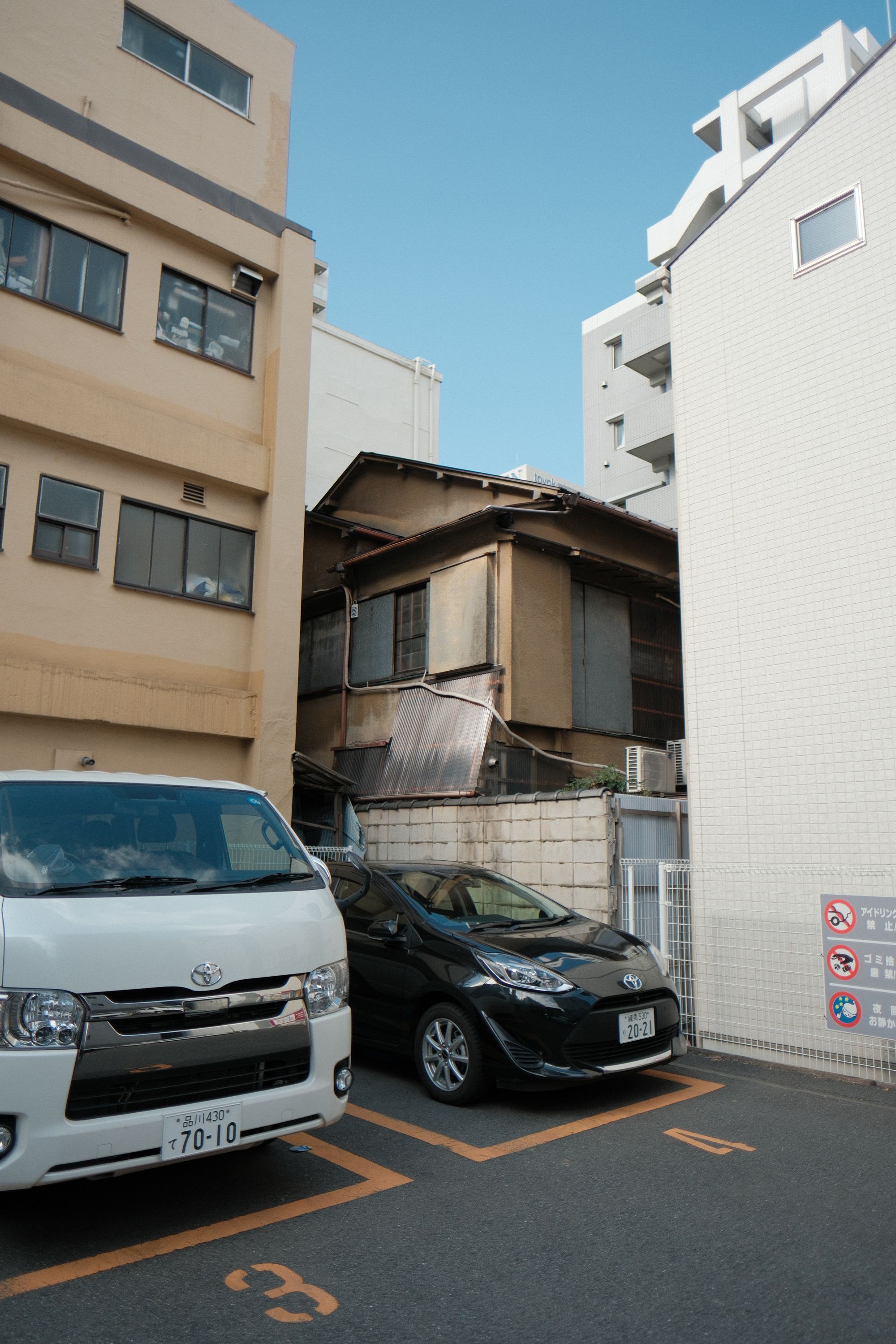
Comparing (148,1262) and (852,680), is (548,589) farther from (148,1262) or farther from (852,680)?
(148,1262)

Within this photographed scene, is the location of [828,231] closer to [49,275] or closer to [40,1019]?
[49,275]

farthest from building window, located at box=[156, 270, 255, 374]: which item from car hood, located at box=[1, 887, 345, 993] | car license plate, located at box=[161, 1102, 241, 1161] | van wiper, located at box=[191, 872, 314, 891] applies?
car license plate, located at box=[161, 1102, 241, 1161]

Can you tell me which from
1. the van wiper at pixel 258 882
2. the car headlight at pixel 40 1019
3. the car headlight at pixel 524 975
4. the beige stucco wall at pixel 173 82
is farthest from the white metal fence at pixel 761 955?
the beige stucco wall at pixel 173 82

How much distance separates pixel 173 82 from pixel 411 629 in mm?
7782

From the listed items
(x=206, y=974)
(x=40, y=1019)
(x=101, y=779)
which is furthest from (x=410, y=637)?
(x=40, y=1019)

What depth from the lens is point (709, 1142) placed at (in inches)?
212

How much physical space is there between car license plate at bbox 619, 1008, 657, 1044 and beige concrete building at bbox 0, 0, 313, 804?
20.3 feet

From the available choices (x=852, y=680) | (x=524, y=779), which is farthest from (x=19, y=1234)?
(x=524, y=779)

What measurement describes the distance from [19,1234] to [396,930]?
122 inches

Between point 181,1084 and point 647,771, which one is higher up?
point 647,771

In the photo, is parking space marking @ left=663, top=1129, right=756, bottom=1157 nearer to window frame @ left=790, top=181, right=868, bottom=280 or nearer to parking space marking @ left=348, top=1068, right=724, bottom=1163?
parking space marking @ left=348, top=1068, right=724, bottom=1163

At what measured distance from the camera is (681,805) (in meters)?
9.59

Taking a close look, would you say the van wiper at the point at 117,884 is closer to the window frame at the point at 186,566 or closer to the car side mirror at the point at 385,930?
the car side mirror at the point at 385,930

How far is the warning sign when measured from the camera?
6.50 meters
